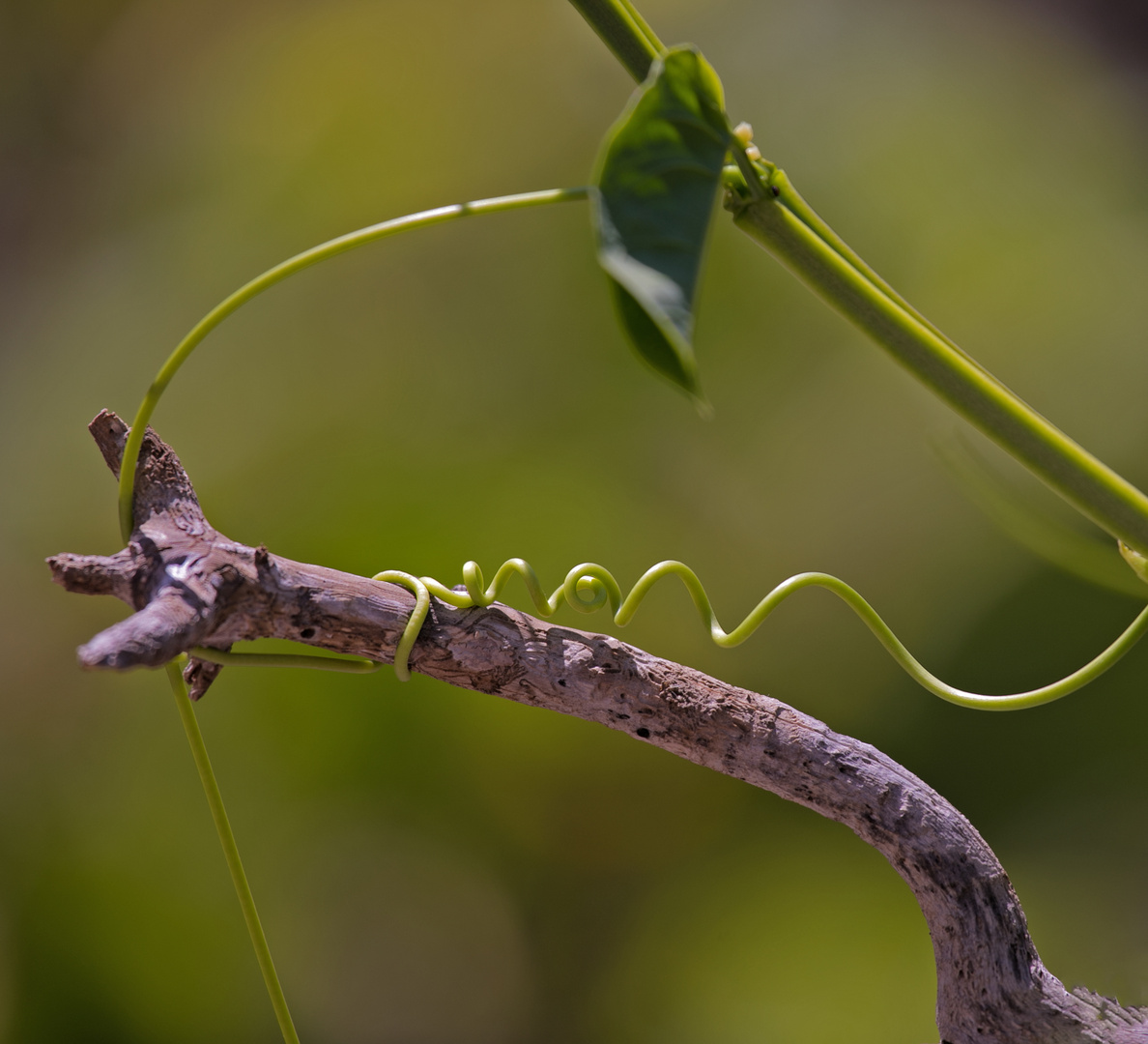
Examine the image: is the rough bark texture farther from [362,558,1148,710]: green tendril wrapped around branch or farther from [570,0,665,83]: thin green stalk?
[570,0,665,83]: thin green stalk

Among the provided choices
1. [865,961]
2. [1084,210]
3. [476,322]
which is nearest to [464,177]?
[476,322]

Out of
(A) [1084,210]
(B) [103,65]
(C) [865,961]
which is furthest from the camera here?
(B) [103,65]

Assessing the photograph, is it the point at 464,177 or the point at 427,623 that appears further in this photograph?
the point at 464,177

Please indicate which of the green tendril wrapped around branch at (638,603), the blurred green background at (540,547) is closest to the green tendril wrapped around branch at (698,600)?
the green tendril wrapped around branch at (638,603)

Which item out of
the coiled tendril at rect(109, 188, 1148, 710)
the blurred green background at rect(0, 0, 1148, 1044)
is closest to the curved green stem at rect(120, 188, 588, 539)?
the coiled tendril at rect(109, 188, 1148, 710)

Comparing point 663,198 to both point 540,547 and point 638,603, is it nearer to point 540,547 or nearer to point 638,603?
point 638,603

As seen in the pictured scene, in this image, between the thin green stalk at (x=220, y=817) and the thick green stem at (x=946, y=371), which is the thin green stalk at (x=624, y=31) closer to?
the thick green stem at (x=946, y=371)

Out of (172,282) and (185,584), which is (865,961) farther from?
(172,282)
